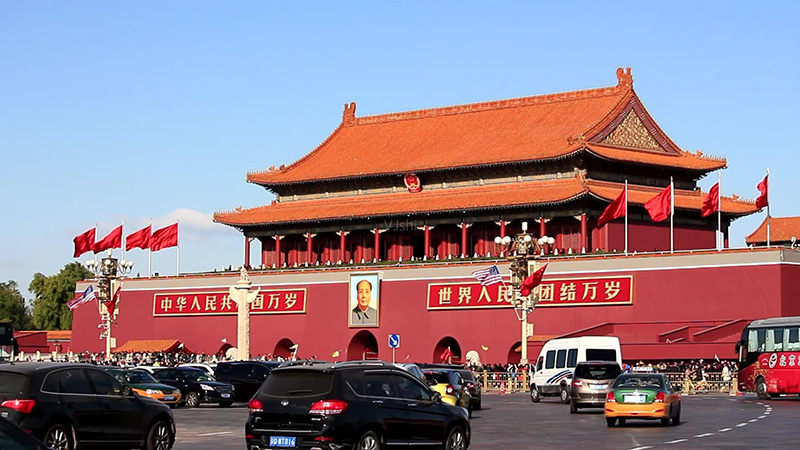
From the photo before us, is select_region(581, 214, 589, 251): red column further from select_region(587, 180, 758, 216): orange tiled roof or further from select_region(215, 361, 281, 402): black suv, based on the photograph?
select_region(215, 361, 281, 402): black suv

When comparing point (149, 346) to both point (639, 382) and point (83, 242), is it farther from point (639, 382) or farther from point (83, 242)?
point (639, 382)

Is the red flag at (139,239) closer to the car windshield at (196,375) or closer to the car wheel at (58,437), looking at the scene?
the car windshield at (196,375)

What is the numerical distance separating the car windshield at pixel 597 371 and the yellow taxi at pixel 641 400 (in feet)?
21.3

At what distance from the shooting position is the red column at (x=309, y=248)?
81.2 m

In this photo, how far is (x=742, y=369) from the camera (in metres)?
48.3

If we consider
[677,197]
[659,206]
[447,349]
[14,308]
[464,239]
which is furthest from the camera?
[14,308]

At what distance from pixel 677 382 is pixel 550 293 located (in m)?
13.3

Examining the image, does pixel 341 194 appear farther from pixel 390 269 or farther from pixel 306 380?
pixel 306 380

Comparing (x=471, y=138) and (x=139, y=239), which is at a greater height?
(x=471, y=138)

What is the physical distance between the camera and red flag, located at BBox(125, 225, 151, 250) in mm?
75438

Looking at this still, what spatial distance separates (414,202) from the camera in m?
77.3

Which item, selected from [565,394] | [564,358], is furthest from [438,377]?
[564,358]

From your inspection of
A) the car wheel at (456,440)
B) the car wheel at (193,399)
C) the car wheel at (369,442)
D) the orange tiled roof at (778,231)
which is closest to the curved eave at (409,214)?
the orange tiled roof at (778,231)

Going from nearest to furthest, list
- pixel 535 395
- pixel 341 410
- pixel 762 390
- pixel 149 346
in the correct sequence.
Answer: pixel 341 410 < pixel 762 390 < pixel 535 395 < pixel 149 346
